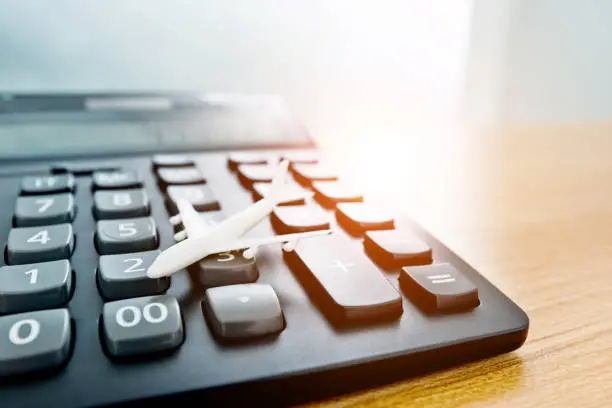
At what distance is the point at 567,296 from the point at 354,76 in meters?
0.42

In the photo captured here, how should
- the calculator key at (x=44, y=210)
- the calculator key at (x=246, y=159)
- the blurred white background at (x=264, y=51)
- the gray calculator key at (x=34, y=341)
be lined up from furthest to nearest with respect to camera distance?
the blurred white background at (x=264, y=51) < the calculator key at (x=246, y=159) < the calculator key at (x=44, y=210) < the gray calculator key at (x=34, y=341)

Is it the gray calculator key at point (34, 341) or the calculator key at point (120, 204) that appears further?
the calculator key at point (120, 204)

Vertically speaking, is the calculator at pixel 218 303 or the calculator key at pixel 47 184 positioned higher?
the calculator key at pixel 47 184

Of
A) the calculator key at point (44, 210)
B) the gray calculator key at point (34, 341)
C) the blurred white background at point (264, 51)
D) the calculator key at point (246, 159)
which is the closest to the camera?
the gray calculator key at point (34, 341)


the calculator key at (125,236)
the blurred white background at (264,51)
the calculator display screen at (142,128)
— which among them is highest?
the blurred white background at (264,51)

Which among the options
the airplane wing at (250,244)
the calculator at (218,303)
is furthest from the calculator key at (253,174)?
the airplane wing at (250,244)

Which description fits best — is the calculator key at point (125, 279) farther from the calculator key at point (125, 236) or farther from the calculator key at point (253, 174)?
the calculator key at point (253, 174)

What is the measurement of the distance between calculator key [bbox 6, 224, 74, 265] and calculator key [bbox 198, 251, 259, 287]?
2.2 inches

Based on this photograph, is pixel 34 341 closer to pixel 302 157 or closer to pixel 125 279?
pixel 125 279

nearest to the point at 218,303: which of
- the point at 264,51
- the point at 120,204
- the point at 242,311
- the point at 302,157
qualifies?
the point at 242,311

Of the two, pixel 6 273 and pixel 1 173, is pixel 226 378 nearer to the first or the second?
pixel 6 273

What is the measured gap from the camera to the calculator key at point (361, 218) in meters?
0.27

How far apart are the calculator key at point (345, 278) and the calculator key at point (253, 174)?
10 cm

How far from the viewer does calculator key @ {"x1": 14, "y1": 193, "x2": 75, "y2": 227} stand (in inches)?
10.3
